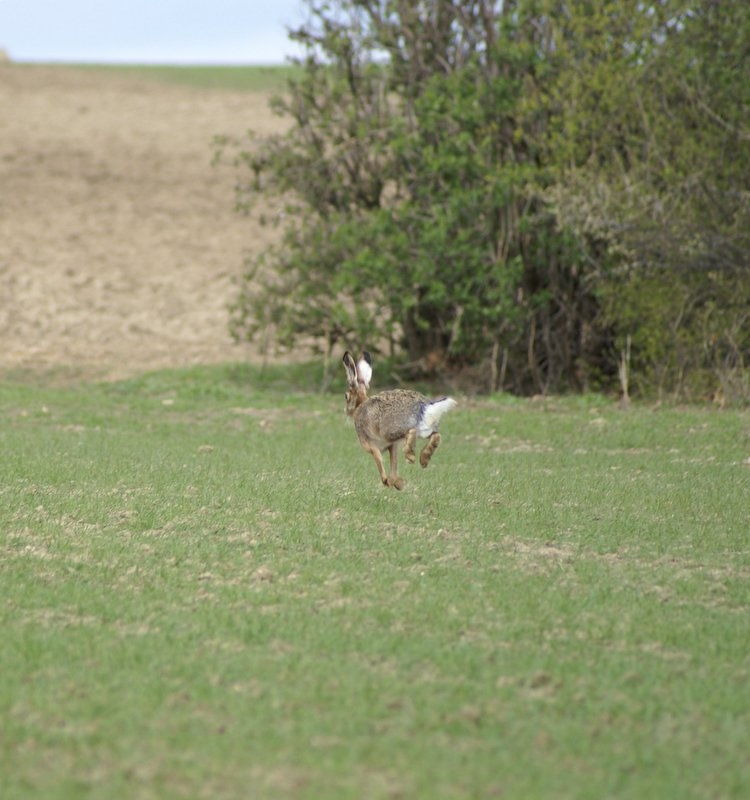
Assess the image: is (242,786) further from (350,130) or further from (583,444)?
(350,130)

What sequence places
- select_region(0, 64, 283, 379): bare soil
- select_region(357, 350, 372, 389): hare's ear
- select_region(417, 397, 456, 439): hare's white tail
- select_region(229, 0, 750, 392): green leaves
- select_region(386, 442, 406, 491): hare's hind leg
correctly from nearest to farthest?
select_region(417, 397, 456, 439): hare's white tail, select_region(386, 442, 406, 491): hare's hind leg, select_region(357, 350, 372, 389): hare's ear, select_region(229, 0, 750, 392): green leaves, select_region(0, 64, 283, 379): bare soil

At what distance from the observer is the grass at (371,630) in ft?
18.1

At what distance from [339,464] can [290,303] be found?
9.90 meters

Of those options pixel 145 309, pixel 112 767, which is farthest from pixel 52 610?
pixel 145 309

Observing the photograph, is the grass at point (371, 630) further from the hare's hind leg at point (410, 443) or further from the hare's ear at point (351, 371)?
the hare's ear at point (351, 371)

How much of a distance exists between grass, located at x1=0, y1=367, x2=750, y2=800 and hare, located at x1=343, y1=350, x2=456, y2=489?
508 mm

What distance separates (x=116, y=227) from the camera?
35000 mm

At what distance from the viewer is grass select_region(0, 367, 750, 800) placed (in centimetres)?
553

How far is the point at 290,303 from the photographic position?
23.5m

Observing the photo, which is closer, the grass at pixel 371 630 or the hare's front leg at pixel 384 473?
the grass at pixel 371 630

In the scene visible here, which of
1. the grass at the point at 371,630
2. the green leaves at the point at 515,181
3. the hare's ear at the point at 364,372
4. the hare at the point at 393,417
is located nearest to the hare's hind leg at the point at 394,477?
the hare at the point at 393,417

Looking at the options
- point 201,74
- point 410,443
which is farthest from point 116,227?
point 410,443

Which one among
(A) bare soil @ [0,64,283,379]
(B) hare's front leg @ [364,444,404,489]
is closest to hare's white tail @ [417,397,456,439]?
(B) hare's front leg @ [364,444,404,489]

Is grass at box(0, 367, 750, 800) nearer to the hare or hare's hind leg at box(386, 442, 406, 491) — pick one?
hare's hind leg at box(386, 442, 406, 491)
